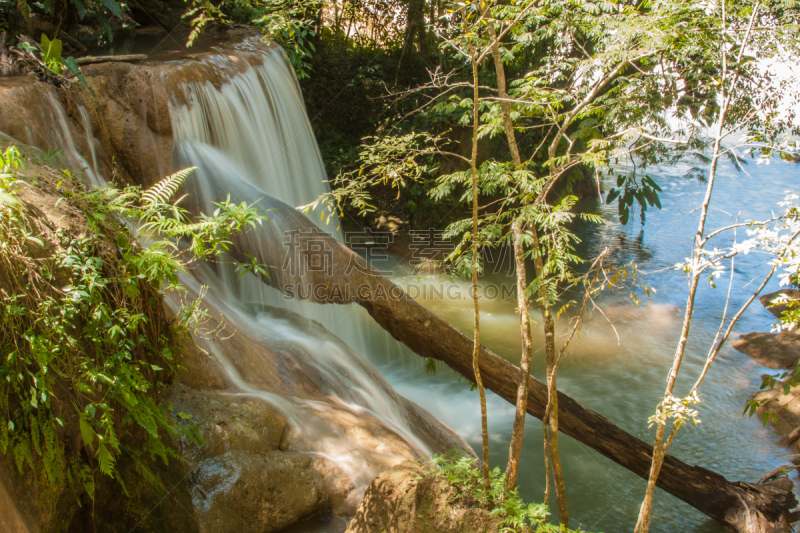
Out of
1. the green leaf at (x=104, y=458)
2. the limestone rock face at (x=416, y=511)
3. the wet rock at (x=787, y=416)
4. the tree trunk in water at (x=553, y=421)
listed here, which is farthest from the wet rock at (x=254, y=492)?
the wet rock at (x=787, y=416)

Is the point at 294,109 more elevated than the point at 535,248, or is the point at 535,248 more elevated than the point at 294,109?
the point at 294,109

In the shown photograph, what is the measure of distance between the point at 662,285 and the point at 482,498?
9540 mm

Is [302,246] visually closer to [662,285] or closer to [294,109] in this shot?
[294,109]

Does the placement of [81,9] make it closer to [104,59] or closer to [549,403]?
[104,59]

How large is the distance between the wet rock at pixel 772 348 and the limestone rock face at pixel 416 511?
23.4ft

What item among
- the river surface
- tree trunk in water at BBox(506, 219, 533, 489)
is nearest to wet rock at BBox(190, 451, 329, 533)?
tree trunk in water at BBox(506, 219, 533, 489)

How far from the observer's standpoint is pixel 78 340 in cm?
262

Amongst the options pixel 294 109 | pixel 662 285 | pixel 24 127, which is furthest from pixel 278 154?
pixel 662 285

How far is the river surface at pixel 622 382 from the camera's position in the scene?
5.47 meters

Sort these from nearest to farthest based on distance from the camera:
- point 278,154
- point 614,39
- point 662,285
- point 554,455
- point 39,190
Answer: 1. point 39,190
2. point 554,455
3. point 614,39
4. point 278,154
5. point 662,285

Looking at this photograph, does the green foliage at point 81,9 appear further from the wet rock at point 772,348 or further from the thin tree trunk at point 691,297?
the wet rock at point 772,348

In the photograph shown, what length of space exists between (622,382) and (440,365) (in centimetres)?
276

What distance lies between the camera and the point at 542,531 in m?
2.84

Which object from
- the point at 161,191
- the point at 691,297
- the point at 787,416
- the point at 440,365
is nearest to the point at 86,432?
the point at 161,191
